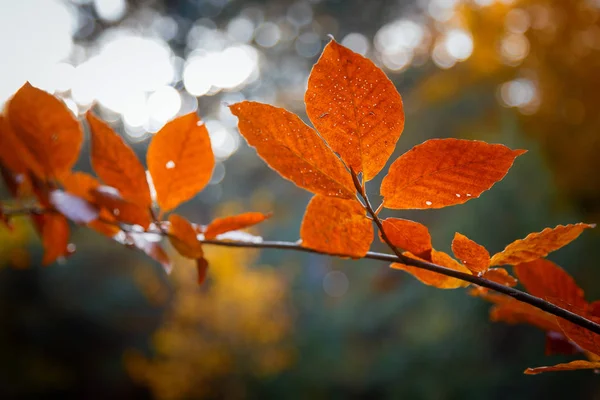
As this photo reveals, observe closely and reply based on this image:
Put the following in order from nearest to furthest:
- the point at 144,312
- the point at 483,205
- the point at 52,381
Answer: the point at 483,205 → the point at 52,381 → the point at 144,312

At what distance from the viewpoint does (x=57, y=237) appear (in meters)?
0.29

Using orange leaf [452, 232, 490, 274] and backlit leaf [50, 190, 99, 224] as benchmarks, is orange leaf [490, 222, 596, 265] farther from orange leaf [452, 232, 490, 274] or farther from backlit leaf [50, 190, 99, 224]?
backlit leaf [50, 190, 99, 224]

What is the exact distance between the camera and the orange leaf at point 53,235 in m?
0.28

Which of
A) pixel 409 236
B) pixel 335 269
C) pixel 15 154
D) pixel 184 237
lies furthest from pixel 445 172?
pixel 335 269

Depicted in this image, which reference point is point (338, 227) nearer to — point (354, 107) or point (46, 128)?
point (354, 107)

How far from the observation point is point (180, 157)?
232 millimetres

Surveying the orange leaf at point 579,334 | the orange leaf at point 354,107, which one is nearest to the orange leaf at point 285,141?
the orange leaf at point 354,107

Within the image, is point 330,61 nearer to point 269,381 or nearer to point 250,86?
point 269,381

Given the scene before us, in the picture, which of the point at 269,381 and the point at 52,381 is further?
the point at 52,381

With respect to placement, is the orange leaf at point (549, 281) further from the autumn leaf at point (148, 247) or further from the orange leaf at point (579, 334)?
the autumn leaf at point (148, 247)

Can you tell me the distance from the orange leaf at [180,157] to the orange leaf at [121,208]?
0.01 m

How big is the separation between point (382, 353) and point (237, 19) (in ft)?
10.7

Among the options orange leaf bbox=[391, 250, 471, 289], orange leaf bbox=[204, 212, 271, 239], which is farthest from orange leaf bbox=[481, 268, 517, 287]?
orange leaf bbox=[204, 212, 271, 239]

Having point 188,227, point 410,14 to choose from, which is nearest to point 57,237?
point 188,227
